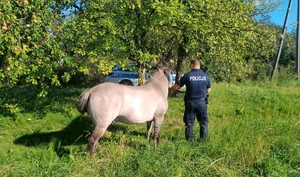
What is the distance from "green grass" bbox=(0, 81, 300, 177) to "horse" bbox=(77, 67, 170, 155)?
47 centimetres

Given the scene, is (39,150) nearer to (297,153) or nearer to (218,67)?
(297,153)

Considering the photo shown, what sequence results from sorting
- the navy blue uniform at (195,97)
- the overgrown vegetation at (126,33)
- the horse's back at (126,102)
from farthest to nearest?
the overgrown vegetation at (126,33) < the navy blue uniform at (195,97) < the horse's back at (126,102)

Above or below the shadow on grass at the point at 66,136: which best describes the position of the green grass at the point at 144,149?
above

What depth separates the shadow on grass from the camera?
7.62 metres

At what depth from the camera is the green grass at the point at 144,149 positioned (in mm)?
5164

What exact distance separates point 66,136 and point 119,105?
2.76m

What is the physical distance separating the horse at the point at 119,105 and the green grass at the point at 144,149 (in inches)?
18.6

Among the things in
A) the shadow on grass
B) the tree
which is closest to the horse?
the shadow on grass

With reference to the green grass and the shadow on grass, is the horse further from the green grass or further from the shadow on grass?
the shadow on grass

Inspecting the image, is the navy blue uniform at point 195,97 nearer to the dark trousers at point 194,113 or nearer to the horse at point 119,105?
the dark trousers at point 194,113

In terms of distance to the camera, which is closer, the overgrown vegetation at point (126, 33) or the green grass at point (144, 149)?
the green grass at point (144, 149)

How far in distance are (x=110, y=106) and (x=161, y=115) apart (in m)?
1.48

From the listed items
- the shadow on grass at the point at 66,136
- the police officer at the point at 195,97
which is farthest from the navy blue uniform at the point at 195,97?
the shadow on grass at the point at 66,136

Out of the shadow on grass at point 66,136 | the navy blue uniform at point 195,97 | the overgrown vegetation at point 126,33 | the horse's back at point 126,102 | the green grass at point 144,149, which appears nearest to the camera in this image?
the green grass at point 144,149
